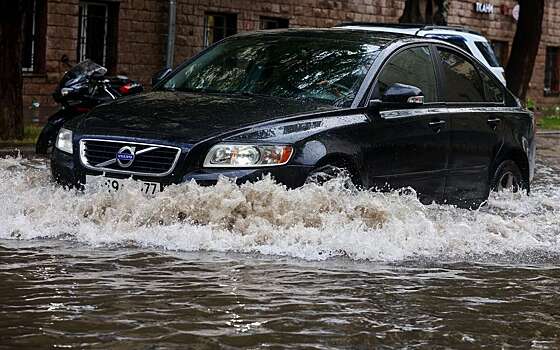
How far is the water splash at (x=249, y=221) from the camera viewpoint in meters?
7.32

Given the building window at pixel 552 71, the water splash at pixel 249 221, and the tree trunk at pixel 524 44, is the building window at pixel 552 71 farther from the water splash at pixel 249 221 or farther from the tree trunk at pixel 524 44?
the water splash at pixel 249 221

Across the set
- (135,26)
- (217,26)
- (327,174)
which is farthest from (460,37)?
(327,174)

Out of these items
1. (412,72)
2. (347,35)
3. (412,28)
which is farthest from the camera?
(412,28)

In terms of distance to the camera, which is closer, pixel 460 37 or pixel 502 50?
pixel 460 37

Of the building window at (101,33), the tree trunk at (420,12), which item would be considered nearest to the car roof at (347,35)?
the tree trunk at (420,12)

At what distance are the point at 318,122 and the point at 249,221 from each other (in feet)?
2.89

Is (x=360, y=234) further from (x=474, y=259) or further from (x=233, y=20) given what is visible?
(x=233, y=20)

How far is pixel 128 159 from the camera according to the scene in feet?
24.9

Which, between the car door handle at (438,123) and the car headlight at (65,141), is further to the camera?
the car door handle at (438,123)

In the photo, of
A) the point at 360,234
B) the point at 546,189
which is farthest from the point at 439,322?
the point at 546,189

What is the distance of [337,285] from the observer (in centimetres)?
646

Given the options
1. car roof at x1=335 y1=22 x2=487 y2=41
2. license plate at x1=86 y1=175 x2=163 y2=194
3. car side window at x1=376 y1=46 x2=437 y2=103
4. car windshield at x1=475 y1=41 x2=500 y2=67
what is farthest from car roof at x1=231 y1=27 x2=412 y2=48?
car windshield at x1=475 y1=41 x2=500 y2=67

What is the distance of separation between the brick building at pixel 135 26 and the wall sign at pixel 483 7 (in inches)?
260

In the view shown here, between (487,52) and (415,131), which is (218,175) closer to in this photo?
(415,131)
